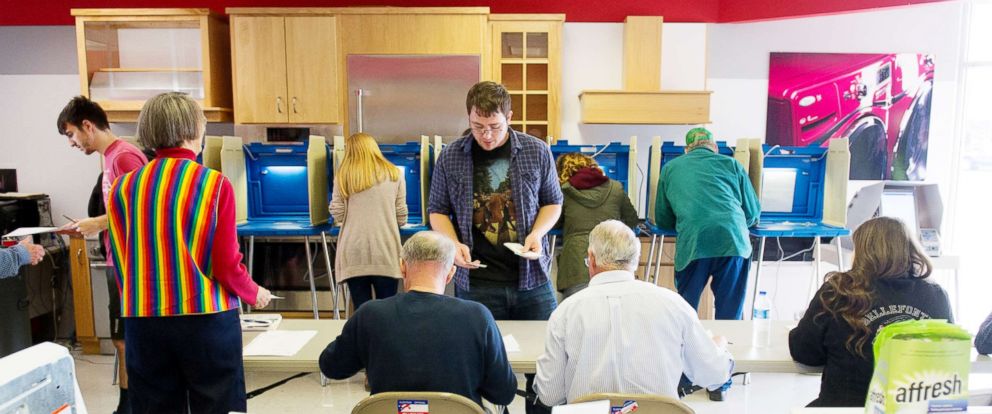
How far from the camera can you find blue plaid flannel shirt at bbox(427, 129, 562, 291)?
233cm

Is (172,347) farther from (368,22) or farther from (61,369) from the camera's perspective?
(368,22)

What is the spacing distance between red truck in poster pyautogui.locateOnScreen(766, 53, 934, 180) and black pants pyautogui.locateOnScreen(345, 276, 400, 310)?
11.7 feet

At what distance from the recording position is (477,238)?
2.38m

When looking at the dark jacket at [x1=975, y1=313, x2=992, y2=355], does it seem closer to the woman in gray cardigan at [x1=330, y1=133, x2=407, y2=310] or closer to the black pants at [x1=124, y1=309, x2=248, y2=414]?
the black pants at [x1=124, y1=309, x2=248, y2=414]

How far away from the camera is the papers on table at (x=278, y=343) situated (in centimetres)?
203

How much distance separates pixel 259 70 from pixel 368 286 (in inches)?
90.0

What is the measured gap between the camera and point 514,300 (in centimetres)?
236

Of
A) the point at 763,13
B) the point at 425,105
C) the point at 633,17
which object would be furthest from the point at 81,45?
the point at 763,13

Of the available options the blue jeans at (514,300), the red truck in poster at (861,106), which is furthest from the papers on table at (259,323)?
the red truck in poster at (861,106)

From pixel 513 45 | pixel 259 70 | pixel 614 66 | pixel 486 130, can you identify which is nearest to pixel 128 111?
pixel 259 70

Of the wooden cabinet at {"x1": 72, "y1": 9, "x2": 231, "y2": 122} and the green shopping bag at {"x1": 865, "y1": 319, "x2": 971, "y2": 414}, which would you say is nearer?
the green shopping bag at {"x1": 865, "y1": 319, "x2": 971, "y2": 414}

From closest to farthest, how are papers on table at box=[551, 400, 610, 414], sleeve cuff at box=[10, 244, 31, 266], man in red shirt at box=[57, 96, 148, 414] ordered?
papers on table at box=[551, 400, 610, 414]
man in red shirt at box=[57, 96, 148, 414]
sleeve cuff at box=[10, 244, 31, 266]

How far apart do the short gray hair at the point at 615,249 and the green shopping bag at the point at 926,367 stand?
2.41 ft

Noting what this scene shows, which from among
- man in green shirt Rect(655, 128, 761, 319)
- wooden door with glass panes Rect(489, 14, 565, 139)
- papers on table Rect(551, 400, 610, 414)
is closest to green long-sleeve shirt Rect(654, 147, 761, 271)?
man in green shirt Rect(655, 128, 761, 319)
